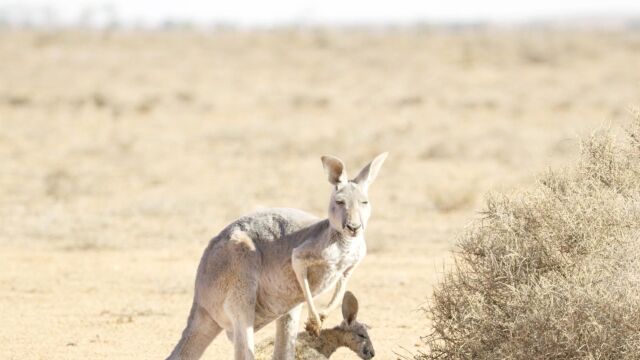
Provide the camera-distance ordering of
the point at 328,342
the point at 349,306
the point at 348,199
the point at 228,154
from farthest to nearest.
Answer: the point at 228,154
the point at 328,342
the point at 349,306
the point at 348,199

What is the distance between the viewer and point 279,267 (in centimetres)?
725

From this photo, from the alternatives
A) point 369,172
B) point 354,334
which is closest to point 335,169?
point 369,172

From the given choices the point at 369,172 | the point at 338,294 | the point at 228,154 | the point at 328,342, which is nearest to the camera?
the point at 369,172

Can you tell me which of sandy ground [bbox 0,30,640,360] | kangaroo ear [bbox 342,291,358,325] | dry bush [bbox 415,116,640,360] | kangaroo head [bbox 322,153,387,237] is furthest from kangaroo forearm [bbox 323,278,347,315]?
sandy ground [bbox 0,30,640,360]

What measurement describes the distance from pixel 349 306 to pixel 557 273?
136 centimetres

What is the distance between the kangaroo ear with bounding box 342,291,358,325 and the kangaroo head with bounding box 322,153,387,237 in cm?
73

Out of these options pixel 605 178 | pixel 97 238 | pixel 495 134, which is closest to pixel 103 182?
pixel 97 238

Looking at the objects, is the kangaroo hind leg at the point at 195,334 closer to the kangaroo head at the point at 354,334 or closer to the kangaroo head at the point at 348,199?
the kangaroo head at the point at 354,334

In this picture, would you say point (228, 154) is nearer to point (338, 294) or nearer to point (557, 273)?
point (338, 294)

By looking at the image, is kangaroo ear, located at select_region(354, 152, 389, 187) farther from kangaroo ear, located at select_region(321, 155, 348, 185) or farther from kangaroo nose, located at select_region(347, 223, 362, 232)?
kangaroo nose, located at select_region(347, 223, 362, 232)

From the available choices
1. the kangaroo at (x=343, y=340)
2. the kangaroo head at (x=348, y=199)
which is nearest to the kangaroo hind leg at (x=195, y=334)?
the kangaroo at (x=343, y=340)

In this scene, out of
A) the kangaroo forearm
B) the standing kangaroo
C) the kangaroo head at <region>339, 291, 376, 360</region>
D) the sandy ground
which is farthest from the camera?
the sandy ground

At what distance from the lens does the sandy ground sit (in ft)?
37.2

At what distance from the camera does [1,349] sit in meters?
9.32
